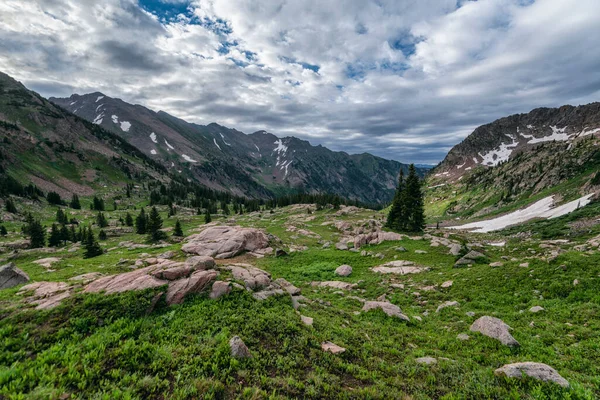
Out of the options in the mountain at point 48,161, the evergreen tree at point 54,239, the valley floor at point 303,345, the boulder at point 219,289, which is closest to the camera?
the valley floor at point 303,345

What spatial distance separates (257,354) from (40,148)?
254301mm

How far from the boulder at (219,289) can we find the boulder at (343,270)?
1607 centimetres

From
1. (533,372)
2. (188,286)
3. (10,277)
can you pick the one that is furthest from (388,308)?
(10,277)

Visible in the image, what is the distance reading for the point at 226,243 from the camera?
120 feet

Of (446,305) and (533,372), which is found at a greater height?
(533,372)

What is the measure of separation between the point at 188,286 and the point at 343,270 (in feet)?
60.6

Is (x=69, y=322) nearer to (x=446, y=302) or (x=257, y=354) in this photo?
(x=257, y=354)

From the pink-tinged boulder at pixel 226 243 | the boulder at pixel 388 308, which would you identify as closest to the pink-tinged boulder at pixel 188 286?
the boulder at pixel 388 308

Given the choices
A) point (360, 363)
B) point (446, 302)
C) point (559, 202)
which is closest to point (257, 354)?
point (360, 363)

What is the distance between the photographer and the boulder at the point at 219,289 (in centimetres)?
1346

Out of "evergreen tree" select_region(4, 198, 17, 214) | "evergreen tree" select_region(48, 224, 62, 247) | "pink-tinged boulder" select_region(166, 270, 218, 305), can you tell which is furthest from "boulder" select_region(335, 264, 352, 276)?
"evergreen tree" select_region(4, 198, 17, 214)

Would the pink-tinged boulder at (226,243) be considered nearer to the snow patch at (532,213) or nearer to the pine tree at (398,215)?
the pine tree at (398,215)

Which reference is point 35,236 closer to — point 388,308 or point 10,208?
point 10,208

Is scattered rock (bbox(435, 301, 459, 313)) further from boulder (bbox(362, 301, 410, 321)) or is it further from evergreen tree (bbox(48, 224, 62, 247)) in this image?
evergreen tree (bbox(48, 224, 62, 247))
